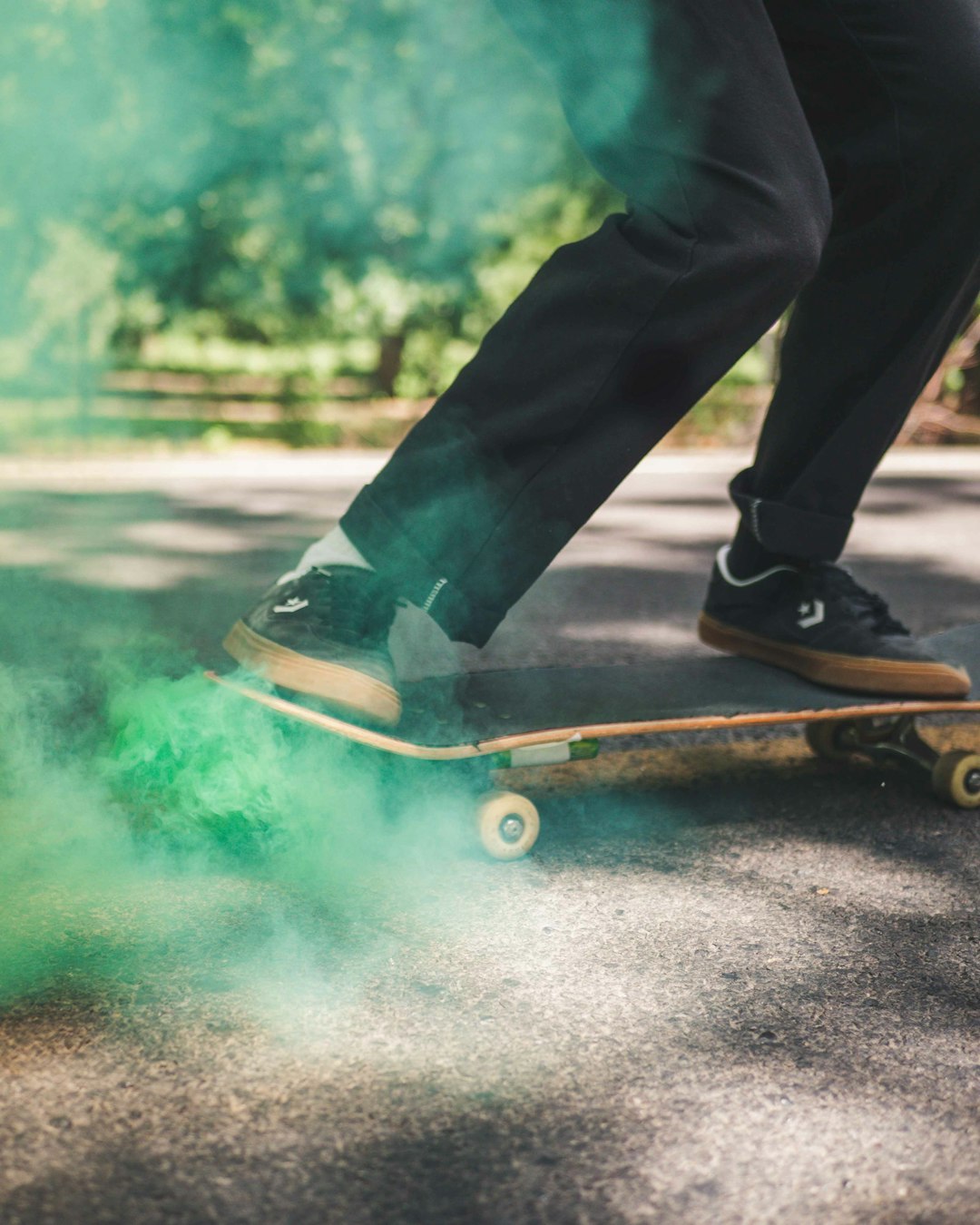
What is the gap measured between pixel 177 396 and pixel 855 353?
13089mm

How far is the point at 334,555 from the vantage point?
75.8 inches

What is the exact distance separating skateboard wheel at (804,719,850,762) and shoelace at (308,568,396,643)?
2.93ft

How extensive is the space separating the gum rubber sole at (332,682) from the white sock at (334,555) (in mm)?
143

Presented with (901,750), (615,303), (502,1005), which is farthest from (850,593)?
(502,1005)

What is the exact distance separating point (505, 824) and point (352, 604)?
0.38 metres

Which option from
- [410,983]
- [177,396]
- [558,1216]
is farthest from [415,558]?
[177,396]

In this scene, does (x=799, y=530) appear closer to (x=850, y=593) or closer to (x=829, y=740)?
(x=850, y=593)

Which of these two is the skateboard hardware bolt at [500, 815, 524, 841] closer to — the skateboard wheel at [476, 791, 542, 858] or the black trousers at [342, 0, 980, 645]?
the skateboard wheel at [476, 791, 542, 858]

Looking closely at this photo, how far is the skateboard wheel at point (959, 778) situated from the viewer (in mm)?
2094

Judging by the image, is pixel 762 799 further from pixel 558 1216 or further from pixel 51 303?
pixel 51 303

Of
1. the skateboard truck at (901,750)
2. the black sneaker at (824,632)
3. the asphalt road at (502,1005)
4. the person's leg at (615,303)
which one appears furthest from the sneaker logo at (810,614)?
the person's leg at (615,303)

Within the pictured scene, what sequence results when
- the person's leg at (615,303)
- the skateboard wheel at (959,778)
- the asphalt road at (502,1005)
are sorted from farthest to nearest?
1. the skateboard wheel at (959,778)
2. the person's leg at (615,303)
3. the asphalt road at (502,1005)

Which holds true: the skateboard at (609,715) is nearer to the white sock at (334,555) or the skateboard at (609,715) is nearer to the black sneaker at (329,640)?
the black sneaker at (329,640)

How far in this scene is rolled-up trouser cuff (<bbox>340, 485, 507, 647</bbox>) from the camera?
73.1 inches
